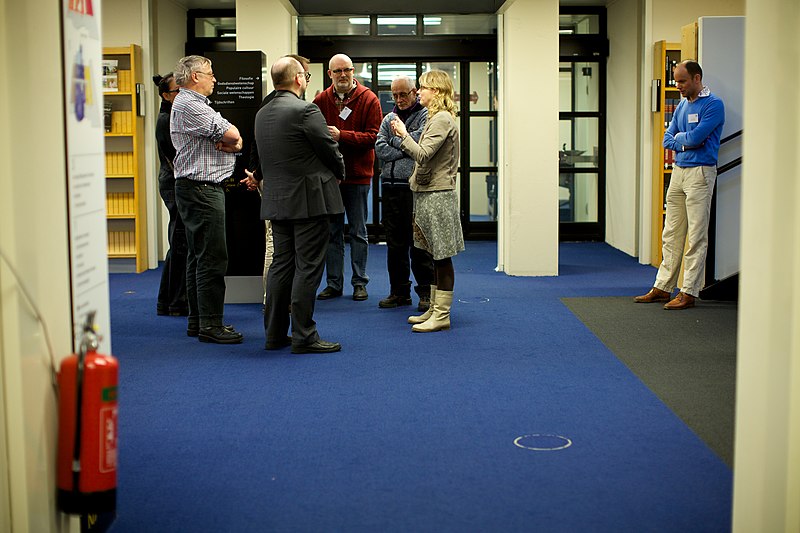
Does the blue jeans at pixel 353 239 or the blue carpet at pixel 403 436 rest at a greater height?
the blue jeans at pixel 353 239

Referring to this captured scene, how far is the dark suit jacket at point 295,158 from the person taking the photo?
5801 mm

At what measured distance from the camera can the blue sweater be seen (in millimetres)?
7262

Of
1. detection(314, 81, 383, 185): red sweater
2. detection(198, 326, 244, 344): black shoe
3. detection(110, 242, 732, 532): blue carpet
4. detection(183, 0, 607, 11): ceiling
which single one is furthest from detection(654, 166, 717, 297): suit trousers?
detection(183, 0, 607, 11): ceiling

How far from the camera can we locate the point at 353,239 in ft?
26.7

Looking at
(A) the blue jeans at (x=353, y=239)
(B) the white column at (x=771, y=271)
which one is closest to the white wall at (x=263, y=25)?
(A) the blue jeans at (x=353, y=239)

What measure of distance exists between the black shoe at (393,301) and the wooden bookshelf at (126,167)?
3.41m

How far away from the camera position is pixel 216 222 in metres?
6.13

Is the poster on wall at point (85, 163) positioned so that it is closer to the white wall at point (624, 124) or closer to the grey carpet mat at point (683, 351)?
the grey carpet mat at point (683, 351)

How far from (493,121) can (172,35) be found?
3.82 m

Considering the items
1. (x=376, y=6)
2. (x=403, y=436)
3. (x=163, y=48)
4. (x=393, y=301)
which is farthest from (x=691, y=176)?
(x=163, y=48)

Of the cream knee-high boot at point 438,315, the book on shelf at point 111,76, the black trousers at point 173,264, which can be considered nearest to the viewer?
the cream knee-high boot at point 438,315

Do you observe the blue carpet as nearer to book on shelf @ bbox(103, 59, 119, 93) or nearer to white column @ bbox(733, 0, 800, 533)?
white column @ bbox(733, 0, 800, 533)

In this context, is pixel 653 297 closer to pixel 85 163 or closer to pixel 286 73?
pixel 286 73

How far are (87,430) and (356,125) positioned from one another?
17.1 feet
